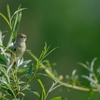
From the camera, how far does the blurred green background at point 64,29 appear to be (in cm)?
894

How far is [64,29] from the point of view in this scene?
398 inches

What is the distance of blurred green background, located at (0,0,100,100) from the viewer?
29.3ft

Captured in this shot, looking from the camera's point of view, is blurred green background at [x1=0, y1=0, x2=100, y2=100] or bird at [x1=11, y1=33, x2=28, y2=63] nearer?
bird at [x1=11, y1=33, x2=28, y2=63]

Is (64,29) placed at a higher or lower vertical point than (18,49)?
lower

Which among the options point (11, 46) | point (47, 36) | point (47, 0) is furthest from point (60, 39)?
point (11, 46)

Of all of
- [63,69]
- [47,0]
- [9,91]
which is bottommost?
[63,69]

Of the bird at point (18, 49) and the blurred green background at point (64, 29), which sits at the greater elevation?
the bird at point (18, 49)

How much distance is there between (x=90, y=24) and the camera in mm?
10328

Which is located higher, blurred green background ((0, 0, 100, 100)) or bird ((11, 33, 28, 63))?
bird ((11, 33, 28, 63))

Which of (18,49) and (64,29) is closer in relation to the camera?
(18,49)

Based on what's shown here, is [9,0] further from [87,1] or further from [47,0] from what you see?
[87,1]

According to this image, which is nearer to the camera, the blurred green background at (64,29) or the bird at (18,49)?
the bird at (18,49)

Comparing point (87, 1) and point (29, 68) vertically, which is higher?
point (29, 68)

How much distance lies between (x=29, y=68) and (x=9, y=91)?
116 mm
